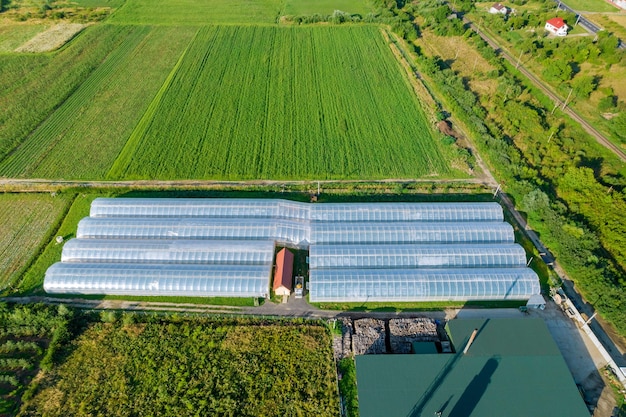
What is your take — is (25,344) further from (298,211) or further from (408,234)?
(408,234)

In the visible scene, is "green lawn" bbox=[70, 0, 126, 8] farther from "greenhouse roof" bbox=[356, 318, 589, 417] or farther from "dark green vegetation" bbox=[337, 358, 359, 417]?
"greenhouse roof" bbox=[356, 318, 589, 417]

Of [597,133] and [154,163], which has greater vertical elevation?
[597,133]

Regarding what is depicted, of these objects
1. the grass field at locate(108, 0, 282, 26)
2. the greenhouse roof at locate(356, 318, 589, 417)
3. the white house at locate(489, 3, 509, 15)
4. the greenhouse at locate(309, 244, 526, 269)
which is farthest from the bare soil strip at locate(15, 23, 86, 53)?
the white house at locate(489, 3, 509, 15)

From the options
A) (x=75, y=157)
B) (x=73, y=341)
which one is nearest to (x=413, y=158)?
(x=73, y=341)

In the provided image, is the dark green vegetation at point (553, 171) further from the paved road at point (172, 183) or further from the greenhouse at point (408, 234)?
the paved road at point (172, 183)

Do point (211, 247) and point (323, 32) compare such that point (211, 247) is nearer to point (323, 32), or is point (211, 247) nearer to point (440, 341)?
point (440, 341)

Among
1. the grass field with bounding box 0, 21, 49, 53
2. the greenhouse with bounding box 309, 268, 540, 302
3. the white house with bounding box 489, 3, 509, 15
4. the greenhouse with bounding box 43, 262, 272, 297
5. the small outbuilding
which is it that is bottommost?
the greenhouse with bounding box 43, 262, 272, 297
